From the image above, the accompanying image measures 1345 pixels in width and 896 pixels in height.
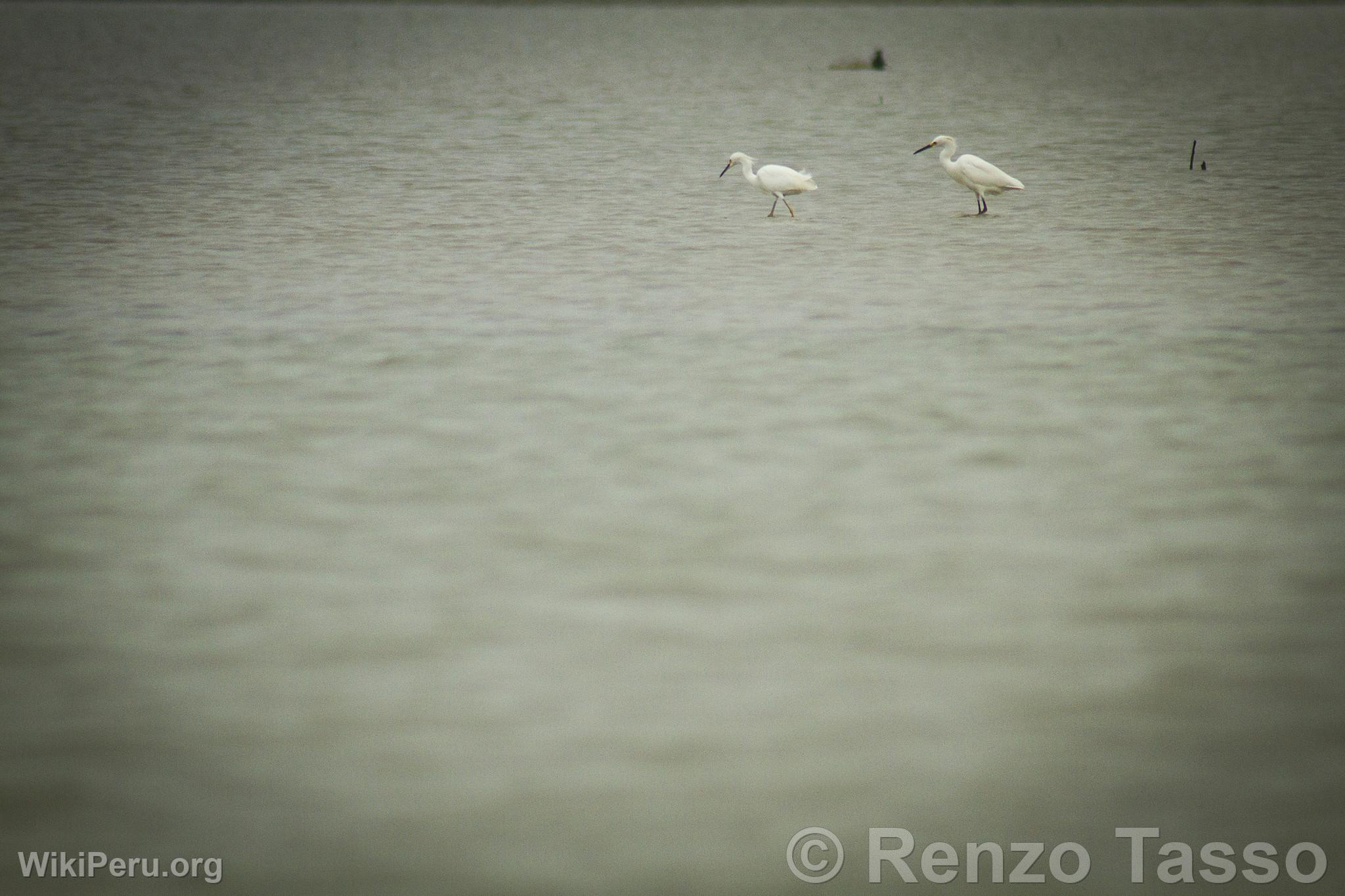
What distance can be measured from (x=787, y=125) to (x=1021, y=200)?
350 inches

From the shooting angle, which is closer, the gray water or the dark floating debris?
the gray water

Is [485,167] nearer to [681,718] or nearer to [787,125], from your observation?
[787,125]

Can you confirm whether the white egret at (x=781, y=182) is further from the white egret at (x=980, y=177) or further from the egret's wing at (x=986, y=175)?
the egret's wing at (x=986, y=175)

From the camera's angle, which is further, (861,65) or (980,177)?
(861,65)

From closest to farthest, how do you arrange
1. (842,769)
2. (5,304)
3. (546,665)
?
(842,769)
(546,665)
(5,304)

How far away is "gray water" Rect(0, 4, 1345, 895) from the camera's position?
3803 millimetres

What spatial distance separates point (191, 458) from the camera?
6.51m

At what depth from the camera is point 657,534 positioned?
5.55 m

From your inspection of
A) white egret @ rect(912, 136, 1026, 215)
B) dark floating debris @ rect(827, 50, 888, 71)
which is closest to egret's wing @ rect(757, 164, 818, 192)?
white egret @ rect(912, 136, 1026, 215)

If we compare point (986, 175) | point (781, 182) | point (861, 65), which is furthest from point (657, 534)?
point (861, 65)

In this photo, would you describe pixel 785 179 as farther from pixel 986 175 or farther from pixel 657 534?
pixel 657 534

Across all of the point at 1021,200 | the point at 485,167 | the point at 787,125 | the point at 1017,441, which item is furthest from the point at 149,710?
the point at 787,125

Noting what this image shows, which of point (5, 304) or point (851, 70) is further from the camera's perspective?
point (851, 70)

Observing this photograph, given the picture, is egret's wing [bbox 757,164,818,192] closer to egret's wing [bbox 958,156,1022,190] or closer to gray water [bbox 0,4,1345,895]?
gray water [bbox 0,4,1345,895]
